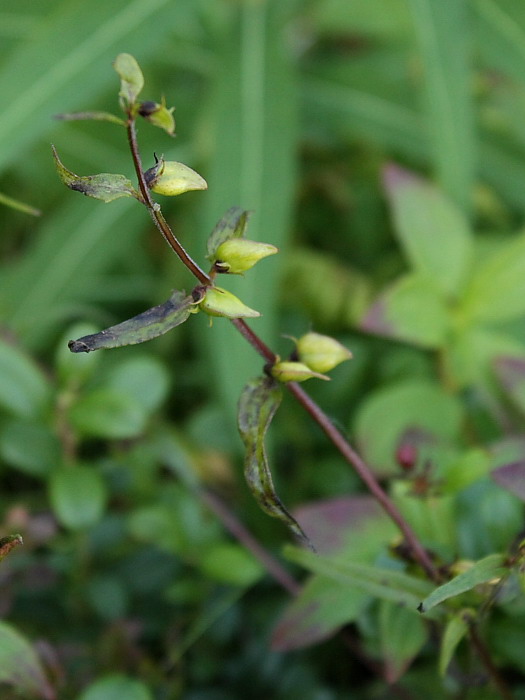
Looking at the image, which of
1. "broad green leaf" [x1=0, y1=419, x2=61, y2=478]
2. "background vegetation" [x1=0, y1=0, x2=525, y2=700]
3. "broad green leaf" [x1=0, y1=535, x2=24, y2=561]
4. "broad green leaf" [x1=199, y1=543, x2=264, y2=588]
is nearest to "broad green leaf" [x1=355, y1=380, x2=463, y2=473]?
"background vegetation" [x1=0, y1=0, x2=525, y2=700]

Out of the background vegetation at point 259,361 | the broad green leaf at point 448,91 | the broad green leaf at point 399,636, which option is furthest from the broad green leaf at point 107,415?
the broad green leaf at point 448,91

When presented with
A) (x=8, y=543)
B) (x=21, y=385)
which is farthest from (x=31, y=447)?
(x=8, y=543)

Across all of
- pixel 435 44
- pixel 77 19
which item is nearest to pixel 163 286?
pixel 77 19

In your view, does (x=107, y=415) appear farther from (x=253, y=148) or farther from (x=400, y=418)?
(x=253, y=148)

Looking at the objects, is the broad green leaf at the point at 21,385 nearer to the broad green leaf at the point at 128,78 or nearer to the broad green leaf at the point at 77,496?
the broad green leaf at the point at 77,496

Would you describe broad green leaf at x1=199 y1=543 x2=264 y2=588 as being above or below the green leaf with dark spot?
below

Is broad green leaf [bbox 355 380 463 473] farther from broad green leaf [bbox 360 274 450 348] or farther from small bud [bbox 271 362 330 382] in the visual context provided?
small bud [bbox 271 362 330 382]
